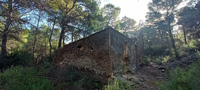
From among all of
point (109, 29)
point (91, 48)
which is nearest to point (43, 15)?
point (91, 48)

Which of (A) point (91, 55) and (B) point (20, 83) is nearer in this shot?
(B) point (20, 83)

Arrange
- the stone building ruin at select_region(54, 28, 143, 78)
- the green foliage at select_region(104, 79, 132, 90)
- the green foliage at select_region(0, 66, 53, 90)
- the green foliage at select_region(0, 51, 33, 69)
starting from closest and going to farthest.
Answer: the green foliage at select_region(104, 79, 132, 90)
the green foliage at select_region(0, 66, 53, 90)
the stone building ruin at select_region(54, 28, 143, 78)
the green foliage at select_region(0, 51, 33, 69)

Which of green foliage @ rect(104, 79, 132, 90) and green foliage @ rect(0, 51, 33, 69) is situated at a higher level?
green foliage @ rect(0, 51, 33, 69)

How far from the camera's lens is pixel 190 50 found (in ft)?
41.9

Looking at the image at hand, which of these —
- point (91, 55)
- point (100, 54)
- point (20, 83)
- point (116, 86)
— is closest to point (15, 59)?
point (20, 83)

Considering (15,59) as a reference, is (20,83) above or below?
below

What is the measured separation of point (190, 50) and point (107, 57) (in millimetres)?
13038

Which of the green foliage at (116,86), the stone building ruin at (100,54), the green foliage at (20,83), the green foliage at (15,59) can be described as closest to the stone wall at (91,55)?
the stone building ruin at (100,54)

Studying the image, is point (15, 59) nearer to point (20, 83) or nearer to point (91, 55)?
point (20, 83)

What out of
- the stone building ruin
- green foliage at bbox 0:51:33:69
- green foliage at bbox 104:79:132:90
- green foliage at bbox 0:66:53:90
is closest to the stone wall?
the stone building ruin

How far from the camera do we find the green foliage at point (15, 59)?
26.2 feet

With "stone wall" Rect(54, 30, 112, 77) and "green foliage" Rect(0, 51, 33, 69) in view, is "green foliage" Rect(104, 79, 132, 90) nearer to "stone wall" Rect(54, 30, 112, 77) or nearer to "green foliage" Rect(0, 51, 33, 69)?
"stone wall" Rect(54, 30, 112, 77)

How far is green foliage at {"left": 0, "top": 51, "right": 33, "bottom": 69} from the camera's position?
7.98m

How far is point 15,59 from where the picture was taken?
337 inches
